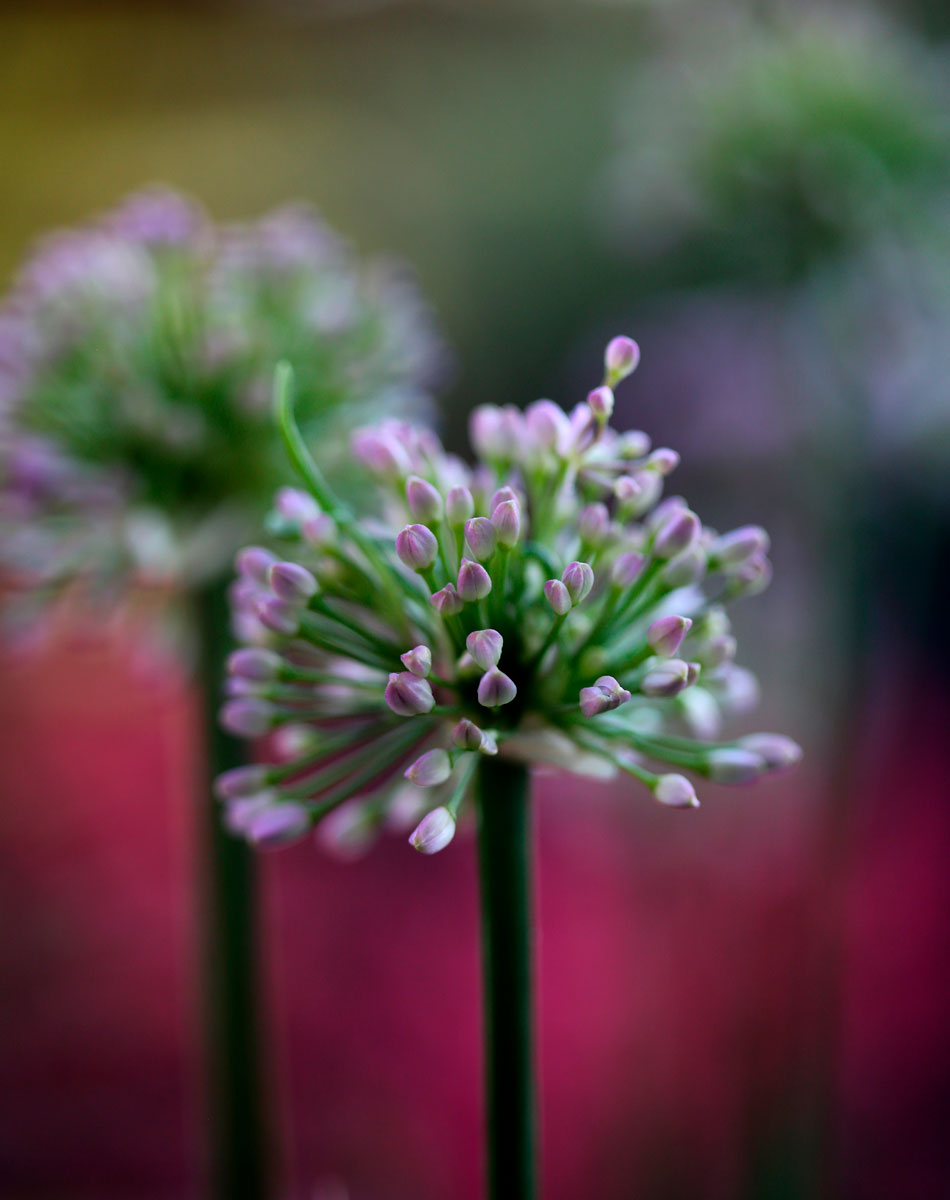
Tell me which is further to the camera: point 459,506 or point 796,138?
point 796,138

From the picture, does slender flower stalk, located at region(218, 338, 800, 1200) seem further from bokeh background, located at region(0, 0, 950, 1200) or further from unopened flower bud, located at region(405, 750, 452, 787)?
bokeh background, located at region(0, 0, 950, 1200)

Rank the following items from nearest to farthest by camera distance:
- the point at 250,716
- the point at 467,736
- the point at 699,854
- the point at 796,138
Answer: the point at 467,736 → the point at 250,716 → the point at 796,138 → the point at 699,854

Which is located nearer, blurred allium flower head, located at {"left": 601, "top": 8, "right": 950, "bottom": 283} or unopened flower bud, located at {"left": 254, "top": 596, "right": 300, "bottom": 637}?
unopened flower bud, located at {"left": 254, "top": 596, "right": 300, "bottom": 637}

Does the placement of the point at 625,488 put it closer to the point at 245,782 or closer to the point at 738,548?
the point at 738,548

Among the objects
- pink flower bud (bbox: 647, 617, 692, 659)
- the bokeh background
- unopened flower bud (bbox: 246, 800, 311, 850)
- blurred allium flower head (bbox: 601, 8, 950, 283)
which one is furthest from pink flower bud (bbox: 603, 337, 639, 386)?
blurred allium flower head (bbox: 601, 8, 950, 283)

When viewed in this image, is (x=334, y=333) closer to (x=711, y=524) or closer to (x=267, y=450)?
(x=267, y=450)

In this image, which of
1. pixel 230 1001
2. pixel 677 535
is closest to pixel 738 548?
pixel 677 535

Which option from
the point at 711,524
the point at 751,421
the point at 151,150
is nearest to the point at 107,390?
the point at 751,421
